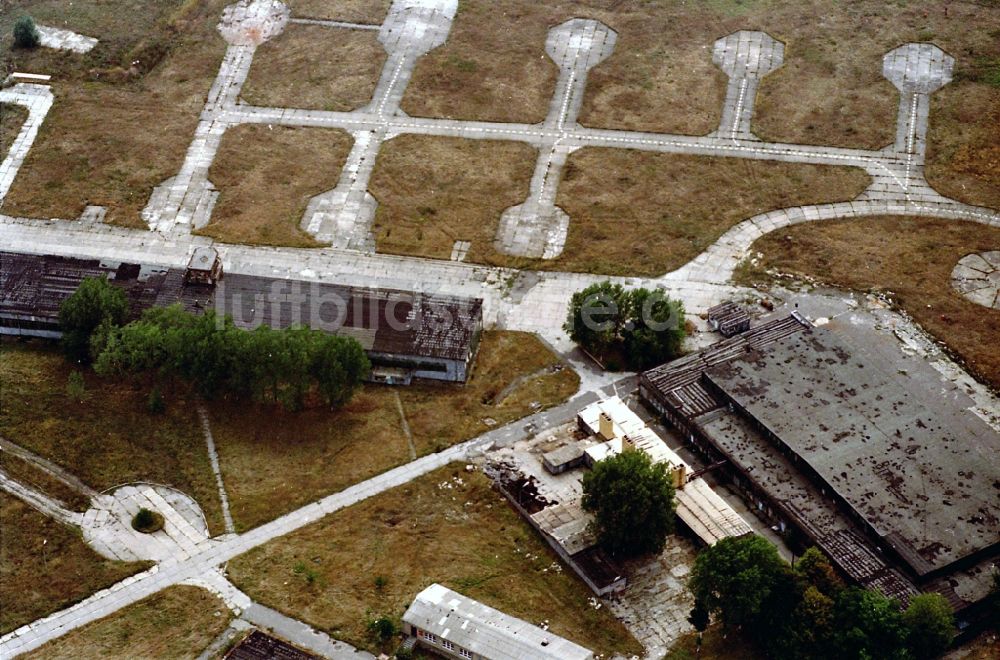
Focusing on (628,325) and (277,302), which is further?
(277,302)

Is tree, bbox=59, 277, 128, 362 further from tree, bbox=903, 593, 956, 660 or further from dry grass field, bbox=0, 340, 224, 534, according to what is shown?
tree, bbox=903, 593, 956, 660

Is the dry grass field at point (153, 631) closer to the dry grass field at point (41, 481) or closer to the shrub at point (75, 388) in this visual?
the dry grass field at point (41, 481)

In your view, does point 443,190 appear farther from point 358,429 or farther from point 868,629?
point 868,629

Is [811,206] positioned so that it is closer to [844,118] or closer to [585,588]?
[844,118]

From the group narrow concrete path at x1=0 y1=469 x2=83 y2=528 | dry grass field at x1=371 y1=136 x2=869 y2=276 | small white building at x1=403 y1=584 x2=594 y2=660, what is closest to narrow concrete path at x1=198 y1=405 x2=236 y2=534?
narrow concrete path at x1=0 y1=469 x2=83 y2=528

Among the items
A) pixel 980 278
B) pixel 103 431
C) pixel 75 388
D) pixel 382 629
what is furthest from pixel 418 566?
pixel 980 278

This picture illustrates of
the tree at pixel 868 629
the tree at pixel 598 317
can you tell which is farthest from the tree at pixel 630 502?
the tree at pixel 598 317
